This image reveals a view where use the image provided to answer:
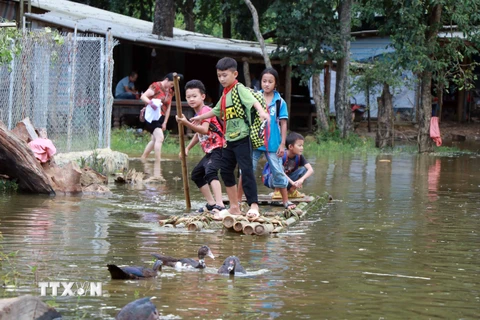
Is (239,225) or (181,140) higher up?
(181,140)

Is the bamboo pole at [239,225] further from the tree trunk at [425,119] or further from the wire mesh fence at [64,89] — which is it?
the tree trunk at [425,119]

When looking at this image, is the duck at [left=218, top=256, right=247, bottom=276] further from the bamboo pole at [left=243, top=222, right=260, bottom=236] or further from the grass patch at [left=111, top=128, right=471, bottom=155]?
the grass patch at [left=111, top=128, right=471, bottom=155]

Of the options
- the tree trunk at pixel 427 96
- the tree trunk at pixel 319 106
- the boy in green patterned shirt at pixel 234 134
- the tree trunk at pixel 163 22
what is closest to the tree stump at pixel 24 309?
the boy in green patterned shirt at pixel 234 134

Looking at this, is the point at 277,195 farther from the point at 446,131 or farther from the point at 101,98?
the point at 446,131

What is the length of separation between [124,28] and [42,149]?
1520cm

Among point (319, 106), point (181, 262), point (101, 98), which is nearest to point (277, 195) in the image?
point (181, 262)

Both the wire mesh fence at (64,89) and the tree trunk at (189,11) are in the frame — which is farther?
the tree trunk at (189,11)

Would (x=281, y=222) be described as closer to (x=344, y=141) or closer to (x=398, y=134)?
(x=344, y=141)

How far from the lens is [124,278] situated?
6.48 metres

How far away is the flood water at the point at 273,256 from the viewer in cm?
591

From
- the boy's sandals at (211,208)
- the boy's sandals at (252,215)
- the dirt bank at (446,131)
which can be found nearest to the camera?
the boy's sandals at (252,215)

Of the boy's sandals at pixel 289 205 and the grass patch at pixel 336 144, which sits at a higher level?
the grass patch at pixel 336 144

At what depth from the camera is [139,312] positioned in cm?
511

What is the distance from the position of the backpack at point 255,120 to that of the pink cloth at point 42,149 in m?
3.34
